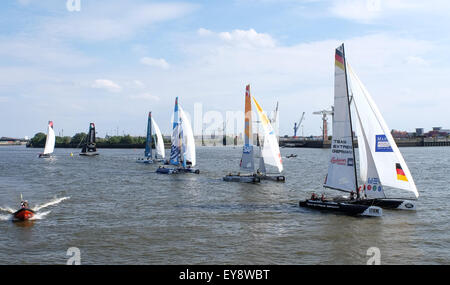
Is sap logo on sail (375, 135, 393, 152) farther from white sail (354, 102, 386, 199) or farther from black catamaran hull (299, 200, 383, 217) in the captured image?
black catamaran hull (299, 200, 383, 217)

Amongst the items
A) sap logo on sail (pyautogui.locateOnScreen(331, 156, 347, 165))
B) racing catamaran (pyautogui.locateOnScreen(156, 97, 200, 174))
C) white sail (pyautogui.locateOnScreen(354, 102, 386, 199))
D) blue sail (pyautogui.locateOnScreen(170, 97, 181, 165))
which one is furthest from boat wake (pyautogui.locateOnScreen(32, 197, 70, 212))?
white sail (pyautogui.locateOnScreen(354, 102, 386, 199))

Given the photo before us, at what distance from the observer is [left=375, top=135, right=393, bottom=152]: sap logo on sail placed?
3397 centimetres

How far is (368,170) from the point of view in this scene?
3456 cm

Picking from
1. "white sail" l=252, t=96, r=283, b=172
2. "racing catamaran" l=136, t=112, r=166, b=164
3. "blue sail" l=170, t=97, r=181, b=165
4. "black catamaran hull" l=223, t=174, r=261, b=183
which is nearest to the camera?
"black catamaran hull" l=223, t=174, r=261, b=183

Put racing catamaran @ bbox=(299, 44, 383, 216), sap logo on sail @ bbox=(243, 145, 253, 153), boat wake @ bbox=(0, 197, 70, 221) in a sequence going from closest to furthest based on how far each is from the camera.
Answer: racing catamaran @ bbox=(299, 44, 383, 216), boat wake @ bbox=(0, 197, 70, 221), sap logo on sail @ bbox=(243, 145, 253, 153)

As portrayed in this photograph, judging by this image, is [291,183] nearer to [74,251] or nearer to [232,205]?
[232,205]

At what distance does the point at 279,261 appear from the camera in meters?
23.9

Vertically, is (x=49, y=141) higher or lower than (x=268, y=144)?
higher

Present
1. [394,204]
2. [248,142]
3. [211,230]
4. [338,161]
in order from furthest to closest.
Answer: [248,142] → [394,204] → [338,161] → [211,230]

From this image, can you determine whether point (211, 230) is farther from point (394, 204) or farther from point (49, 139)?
point (49, 139)

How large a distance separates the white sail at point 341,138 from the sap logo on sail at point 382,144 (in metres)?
2.14

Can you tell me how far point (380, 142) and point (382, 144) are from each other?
223mm

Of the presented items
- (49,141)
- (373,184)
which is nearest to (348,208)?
(373,184)
